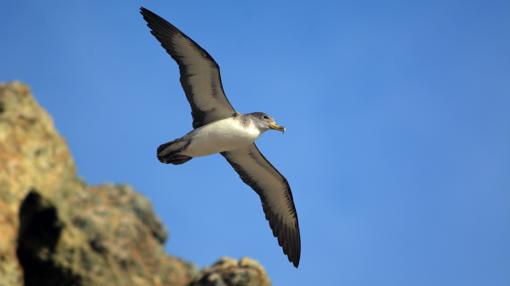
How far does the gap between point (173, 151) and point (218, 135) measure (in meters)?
1.13

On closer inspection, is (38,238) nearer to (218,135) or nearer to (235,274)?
(235,274)

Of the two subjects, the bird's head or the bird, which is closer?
the bird

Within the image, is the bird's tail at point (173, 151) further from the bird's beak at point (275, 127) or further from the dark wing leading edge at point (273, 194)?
the dark wing leading edge at point (273, 194)

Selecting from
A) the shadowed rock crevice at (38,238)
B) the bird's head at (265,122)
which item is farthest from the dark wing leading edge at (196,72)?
the shadowed rock crevice at (38,238)

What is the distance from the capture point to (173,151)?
17578 millimetres

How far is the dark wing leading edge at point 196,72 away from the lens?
17.7 metres

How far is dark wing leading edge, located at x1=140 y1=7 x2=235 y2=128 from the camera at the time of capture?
698 inches

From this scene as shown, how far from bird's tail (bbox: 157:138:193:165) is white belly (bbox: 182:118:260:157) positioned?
4.9 inches

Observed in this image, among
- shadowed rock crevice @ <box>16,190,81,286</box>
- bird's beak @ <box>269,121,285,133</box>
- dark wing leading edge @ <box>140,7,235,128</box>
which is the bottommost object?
shadowed rock crevice @ <box>16,190,81,286</box>

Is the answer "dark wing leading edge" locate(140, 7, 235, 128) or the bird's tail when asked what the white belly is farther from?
"dark wing leading edge" locate(140, 7, 235, 128)

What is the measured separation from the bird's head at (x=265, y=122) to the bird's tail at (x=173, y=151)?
5.79 ft

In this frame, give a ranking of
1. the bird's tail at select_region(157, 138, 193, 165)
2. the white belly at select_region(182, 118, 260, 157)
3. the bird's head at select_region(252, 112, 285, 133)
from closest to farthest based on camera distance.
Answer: the bird's tail at select_region(157, 138, 193, 165)
the white belly at select_region(182, 118, 260, 157)
the bird's head at select_region(252, 112, 285, 133)

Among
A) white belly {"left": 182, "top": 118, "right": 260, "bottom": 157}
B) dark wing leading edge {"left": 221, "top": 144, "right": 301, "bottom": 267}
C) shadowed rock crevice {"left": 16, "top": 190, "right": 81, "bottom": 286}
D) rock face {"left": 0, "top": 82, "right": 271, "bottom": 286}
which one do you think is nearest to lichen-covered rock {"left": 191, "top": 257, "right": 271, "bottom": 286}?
rock face {"left": 0, "top": 82, "right": 271, "bottom": 286}

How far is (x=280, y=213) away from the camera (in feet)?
70.7
